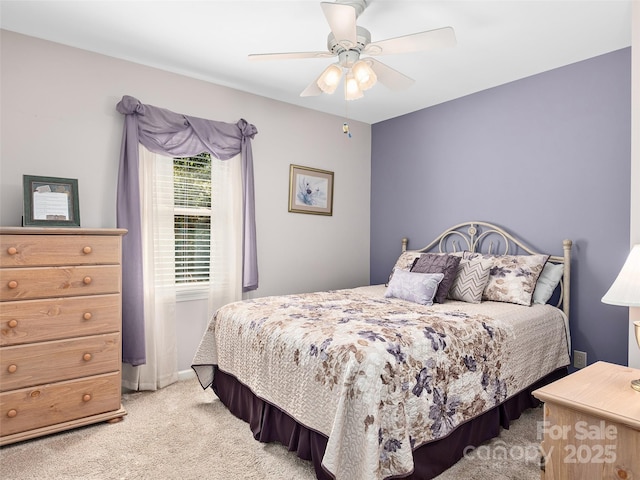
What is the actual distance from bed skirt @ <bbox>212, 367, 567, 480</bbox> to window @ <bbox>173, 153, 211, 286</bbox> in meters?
0.94

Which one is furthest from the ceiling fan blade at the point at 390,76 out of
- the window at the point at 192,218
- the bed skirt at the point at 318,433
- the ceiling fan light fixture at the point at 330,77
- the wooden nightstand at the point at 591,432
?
the bed skirt at the point at 318,433

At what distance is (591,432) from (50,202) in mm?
3146

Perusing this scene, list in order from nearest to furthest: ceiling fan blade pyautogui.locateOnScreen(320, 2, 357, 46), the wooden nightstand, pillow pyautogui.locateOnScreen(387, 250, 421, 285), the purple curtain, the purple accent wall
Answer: the wooden nightstand → ceiling fan blade pyautogui.locateOnScreen(320, 2, 357, 46) → the purple accent wall → the purple curtain → pillow pyautogui.locateOnScreen(387, 250, 421, 285)

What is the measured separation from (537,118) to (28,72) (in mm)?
3800

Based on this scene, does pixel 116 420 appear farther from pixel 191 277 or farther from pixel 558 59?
pixel 558 59

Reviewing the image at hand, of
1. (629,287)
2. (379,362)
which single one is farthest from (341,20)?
(629,287)

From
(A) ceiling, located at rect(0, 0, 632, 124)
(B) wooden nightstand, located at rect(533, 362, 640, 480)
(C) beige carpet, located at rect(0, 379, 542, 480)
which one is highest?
(A) ceiling, located at rect(0, 0, 632, 124)

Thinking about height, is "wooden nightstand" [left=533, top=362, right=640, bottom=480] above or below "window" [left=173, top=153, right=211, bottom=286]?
below

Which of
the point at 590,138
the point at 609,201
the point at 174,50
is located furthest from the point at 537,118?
the point at 174,50

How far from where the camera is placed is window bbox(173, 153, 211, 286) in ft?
11.1

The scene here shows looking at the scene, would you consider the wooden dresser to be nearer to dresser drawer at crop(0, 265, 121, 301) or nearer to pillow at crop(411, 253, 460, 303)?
dresser drawer at crop(0, 265, 121, 301)

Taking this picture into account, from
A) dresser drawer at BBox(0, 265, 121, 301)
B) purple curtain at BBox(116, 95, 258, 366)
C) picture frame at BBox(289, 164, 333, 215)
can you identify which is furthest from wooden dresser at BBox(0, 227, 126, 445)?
picture frame at BBox(289, 164, 333, 215)

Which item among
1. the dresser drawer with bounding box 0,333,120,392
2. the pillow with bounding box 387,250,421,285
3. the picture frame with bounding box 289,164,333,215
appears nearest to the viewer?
the dresser drawer with bounding box 0,333,120,392

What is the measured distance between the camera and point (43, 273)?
91.2 inches
